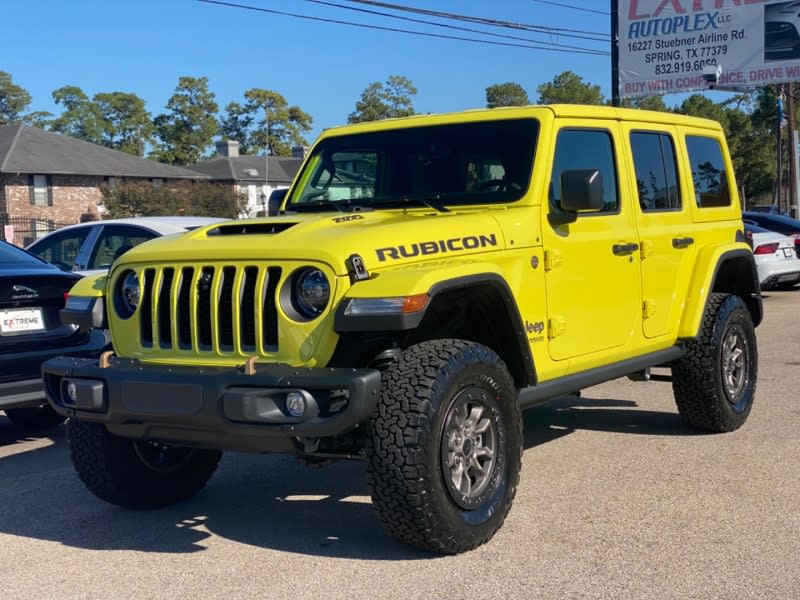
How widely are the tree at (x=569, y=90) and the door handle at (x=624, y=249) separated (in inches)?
2908

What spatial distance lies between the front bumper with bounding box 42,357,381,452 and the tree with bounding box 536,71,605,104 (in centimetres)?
7591

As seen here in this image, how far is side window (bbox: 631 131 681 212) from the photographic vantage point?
6.44m

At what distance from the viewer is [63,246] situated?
34.4 ft

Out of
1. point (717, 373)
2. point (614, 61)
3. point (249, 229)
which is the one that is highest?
point (614, 61)

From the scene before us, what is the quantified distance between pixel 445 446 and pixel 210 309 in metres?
1.22

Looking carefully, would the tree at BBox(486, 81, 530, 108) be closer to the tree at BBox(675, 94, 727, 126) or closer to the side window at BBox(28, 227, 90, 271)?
the tree at BBox(675, 94, 727, 126)

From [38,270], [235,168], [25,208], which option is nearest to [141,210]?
[25,208]

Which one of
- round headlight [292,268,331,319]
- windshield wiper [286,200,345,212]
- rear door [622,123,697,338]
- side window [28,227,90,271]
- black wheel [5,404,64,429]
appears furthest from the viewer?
side window [28,227,90,271]

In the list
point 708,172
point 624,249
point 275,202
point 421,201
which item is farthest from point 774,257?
point 421,201

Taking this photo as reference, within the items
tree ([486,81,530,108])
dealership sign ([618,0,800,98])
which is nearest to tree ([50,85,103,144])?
tree ([486,81,530,108])

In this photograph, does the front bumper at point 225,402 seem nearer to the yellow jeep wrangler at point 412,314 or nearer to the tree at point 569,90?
the yellow jeep wrangler at point 412,314

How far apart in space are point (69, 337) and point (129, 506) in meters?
1.97

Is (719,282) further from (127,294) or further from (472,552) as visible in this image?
(127,294)

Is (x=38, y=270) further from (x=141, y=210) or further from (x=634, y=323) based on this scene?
(x=141, y=210)
